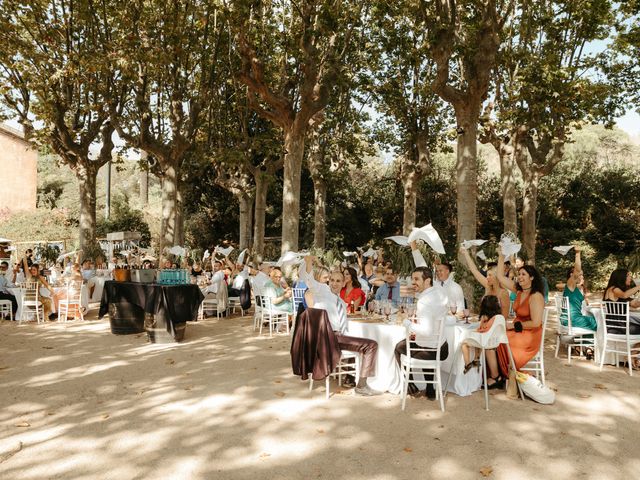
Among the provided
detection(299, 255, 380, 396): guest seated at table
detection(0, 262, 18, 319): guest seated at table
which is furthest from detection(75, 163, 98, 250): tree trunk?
detection(299, 255, 380, 396): guest seated at table

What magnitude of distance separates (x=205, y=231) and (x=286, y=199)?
59.9 ft

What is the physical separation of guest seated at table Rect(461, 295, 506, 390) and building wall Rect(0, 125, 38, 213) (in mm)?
37229

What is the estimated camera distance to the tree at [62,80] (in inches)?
559

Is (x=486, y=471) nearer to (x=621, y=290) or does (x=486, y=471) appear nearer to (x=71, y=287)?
(x=621, y=290)

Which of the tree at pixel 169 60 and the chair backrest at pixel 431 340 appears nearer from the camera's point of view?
the chair backrest at pixel 431 340

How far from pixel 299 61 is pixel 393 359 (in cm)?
1086

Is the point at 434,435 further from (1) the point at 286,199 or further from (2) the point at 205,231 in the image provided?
(2) the point at 205,231

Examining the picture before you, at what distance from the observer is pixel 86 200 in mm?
17609

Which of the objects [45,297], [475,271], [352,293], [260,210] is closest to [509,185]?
[260,210]

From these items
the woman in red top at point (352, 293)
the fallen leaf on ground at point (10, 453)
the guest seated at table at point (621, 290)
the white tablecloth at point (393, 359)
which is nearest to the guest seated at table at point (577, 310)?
the guest seated at table at point (621, 290)

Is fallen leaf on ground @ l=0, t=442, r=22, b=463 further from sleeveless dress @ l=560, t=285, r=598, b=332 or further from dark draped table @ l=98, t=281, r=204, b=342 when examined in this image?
sleeveless dress @ l=560, t=285, r=598, b=332

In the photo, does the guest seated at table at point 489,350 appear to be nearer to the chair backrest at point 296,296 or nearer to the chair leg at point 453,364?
the chair leg at point 453,364

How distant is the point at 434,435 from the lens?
490cm

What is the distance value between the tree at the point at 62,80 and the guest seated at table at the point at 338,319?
9.69m
